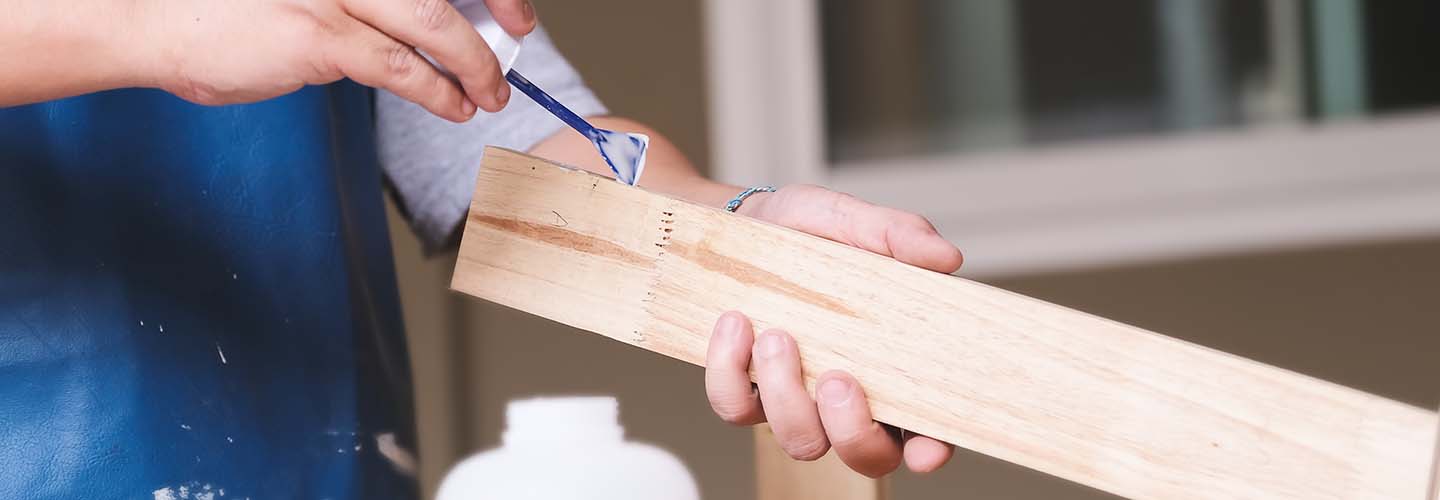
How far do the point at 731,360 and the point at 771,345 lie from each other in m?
0.02

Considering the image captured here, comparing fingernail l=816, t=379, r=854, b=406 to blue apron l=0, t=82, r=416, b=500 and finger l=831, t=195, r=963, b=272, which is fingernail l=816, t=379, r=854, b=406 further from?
blue apron l=0, t=82, r=416, b=500

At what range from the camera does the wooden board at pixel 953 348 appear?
1.79 feet

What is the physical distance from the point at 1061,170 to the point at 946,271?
1.28m

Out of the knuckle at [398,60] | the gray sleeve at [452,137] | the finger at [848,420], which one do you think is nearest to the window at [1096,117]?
the gray sleeve at [452,137]

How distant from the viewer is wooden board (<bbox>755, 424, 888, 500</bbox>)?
818 millimetres

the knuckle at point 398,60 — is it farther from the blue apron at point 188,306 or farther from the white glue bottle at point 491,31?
the blue apron at point 188,306

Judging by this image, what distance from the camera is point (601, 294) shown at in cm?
69

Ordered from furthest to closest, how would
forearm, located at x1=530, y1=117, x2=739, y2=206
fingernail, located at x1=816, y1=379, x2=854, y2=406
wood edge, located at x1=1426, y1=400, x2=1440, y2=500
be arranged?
forearm, located at x1=530, y1=117, x2=739, y2=206 < fingernail, located at x1=816, y1=379, x2=854, y2=406 < wood edge, located at x1=1426, y1=400, x2=1440, y2=500

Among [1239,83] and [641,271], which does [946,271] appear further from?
[1239,83]

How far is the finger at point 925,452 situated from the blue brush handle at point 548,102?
241mm

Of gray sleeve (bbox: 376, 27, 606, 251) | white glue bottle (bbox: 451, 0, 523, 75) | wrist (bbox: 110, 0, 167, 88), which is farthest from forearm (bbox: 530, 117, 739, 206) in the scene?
wrist (bbox: 110, 0, 167, 88)

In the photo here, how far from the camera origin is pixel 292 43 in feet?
1.74

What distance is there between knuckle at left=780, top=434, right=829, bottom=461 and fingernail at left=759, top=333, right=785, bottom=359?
0.06m

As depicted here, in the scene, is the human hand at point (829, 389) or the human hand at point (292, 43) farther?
the human hand at point (829, 389)
